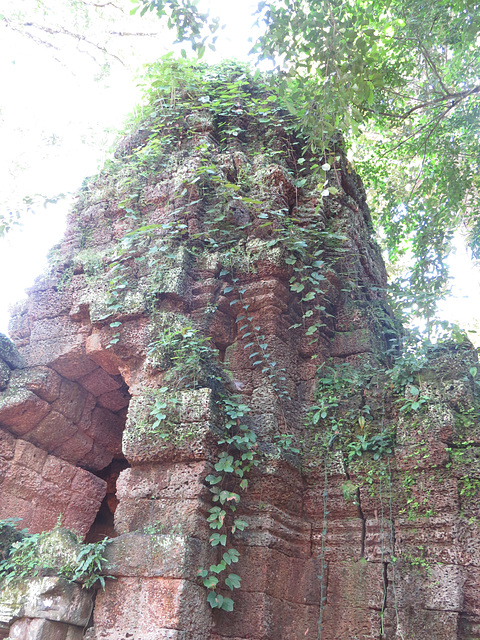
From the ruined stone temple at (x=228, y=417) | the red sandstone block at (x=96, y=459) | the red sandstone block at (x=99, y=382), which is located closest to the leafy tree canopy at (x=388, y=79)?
the ruined stone temple at (x=228, y=417)

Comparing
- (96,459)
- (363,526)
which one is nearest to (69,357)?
(96,459)

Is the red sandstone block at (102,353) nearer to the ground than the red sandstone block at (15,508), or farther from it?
farther from it

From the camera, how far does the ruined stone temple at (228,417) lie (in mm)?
3408

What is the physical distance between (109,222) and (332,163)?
107 inches

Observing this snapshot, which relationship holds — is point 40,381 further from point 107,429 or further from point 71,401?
point 107,429

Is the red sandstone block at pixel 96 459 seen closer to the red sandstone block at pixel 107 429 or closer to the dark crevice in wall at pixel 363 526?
the red sandstone block at pixel 107 429

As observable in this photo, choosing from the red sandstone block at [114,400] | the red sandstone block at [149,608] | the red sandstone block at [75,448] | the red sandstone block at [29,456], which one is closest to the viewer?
the red sandstone block at [149,608]

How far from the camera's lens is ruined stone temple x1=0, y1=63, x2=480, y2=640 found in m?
3.41

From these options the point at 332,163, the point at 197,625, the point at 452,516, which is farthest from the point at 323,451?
the point at 332,163

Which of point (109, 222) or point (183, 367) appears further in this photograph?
point (109, 222)

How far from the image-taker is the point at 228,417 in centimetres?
395

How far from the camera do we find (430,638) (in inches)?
125

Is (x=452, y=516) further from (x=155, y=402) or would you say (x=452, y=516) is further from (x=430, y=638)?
(x=155, y=402)

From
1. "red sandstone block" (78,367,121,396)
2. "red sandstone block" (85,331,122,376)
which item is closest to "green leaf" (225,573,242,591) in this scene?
"red sandstone block" (85,331,122,376)
